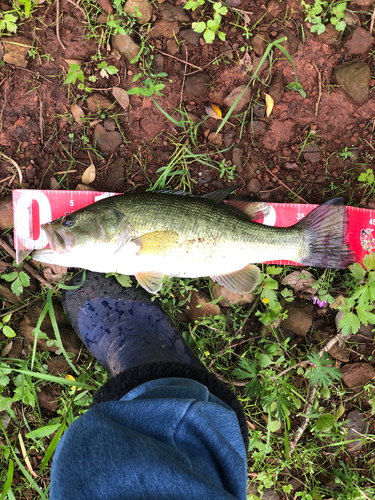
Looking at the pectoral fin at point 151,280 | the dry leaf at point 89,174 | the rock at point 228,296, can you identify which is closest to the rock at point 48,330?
the pectoral fin at point 151,280

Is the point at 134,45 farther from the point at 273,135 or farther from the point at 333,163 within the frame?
the point at 333,163

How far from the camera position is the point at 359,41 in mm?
3000

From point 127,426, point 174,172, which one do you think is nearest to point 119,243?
point 174,172

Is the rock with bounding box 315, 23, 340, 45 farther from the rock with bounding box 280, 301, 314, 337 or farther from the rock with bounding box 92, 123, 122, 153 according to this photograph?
the rock with bounding box 280, 301, 314, 337

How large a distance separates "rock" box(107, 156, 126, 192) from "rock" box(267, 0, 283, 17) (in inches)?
70.6

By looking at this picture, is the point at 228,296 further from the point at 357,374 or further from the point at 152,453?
the point at 152,453

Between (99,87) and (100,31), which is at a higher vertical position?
(100,31)

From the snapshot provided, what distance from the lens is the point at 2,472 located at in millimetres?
2883

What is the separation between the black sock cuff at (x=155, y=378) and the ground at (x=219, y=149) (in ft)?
2.50

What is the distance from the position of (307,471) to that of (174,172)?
9.17 feet

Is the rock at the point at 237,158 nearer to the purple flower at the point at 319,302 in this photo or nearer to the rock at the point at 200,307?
the rock at the point at 200,307

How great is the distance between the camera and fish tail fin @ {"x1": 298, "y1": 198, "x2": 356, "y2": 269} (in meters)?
2.80

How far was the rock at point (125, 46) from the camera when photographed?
2.93 meters

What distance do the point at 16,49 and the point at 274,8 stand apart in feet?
7.26
